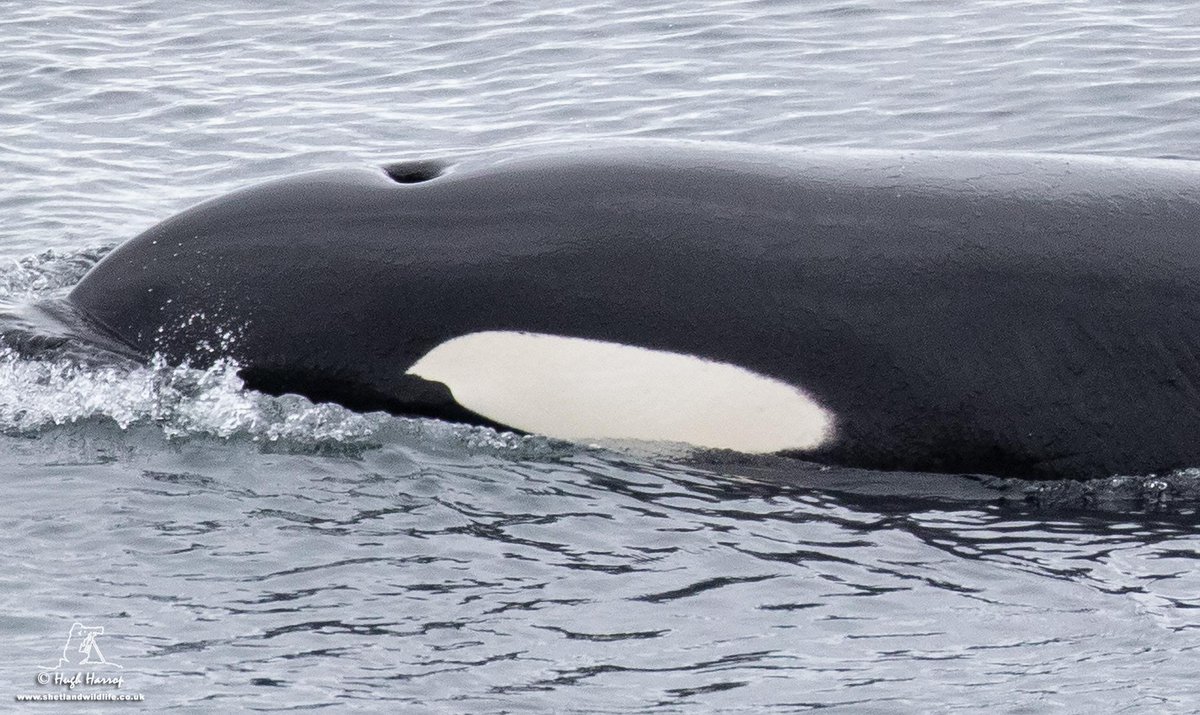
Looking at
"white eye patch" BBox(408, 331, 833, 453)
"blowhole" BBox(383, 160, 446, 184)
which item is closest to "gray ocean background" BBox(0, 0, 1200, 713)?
"white eye patch" BBox(408, 331, 833, 453)

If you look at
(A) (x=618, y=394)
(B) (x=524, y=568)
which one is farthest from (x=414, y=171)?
(B) (x=524, y=568)

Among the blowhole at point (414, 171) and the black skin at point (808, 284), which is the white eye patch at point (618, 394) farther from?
the blowhole at point (414, 171)

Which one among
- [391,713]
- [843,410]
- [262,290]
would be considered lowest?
[391,713]

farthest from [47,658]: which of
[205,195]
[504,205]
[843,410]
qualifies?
[205,195]

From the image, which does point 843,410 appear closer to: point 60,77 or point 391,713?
point 391,713

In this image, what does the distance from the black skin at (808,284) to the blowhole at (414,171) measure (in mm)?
137

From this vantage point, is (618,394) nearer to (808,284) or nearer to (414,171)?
(808,284)

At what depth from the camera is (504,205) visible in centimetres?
871

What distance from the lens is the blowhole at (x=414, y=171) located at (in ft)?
30.1

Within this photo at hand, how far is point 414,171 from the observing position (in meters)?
9.21

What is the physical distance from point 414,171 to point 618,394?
1579mm

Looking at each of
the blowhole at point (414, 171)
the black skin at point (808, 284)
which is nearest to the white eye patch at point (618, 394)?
the black skin at point (808, 284)

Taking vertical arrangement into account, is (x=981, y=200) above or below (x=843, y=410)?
above

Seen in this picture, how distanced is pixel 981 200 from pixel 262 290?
3.44 metres
